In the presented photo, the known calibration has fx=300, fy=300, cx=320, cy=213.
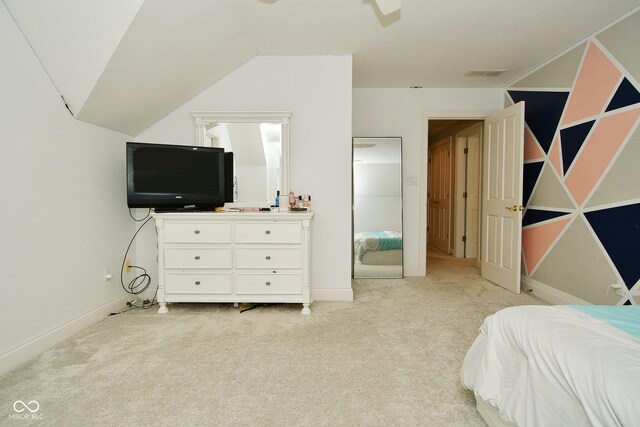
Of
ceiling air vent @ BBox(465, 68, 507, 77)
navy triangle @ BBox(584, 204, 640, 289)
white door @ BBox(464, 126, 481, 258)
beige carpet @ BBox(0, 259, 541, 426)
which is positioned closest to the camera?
beige carpet @ BBox(0, 259, 541, 426)

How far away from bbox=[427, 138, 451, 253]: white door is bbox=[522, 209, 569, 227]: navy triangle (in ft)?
6.82

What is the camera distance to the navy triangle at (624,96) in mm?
2281

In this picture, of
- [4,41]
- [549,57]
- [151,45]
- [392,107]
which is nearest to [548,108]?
[549,57]

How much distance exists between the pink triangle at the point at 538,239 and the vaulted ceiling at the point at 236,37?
1737mm

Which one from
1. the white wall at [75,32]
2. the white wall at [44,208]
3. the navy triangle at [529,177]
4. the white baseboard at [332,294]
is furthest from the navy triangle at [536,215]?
the white wall at [44,208]

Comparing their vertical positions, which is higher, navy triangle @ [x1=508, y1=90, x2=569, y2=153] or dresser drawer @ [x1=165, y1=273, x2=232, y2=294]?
navy triangle @ [x1=508, y1=90, x2=569, y2=153]

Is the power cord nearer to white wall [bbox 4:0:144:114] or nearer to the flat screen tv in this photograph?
the flat screen tv

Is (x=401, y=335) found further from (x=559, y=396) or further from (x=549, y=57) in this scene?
(x=549, y=57)

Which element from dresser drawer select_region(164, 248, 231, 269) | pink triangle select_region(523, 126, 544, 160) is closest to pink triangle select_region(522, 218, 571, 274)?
pink triangle select_region(523, 126, 544, 160)

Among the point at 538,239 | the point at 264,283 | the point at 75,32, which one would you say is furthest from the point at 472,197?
the point at 75,32

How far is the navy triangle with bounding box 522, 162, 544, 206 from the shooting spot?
324 centimetres

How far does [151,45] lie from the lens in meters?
2.18

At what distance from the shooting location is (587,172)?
2.63 meters

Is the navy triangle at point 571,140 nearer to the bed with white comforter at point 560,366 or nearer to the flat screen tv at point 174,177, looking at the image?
the bed with white comforter at point 560,366
